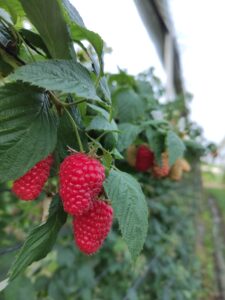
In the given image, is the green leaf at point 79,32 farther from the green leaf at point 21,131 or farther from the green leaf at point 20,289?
the green leaf at point 20,289

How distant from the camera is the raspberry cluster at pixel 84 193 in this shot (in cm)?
47

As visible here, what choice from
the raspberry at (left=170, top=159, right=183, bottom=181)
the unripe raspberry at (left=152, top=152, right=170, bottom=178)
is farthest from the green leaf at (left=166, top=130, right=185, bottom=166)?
the raspberry at (left=170, top=159, right=183, bottom=181)

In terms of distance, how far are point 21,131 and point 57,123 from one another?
0.06m

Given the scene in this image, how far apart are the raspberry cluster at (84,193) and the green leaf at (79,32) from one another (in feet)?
0.39

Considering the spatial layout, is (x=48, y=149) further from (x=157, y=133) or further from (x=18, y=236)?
(x=18, y=236)

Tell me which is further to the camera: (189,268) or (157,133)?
(189,268)

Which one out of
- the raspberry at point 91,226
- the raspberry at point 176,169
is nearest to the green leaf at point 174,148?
the raspberry at point 176,169

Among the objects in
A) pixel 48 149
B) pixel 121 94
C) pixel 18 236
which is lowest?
pixel 18 236

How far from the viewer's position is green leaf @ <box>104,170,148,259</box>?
0.50 metres

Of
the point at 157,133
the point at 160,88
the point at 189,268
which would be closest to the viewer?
the point at 157,133

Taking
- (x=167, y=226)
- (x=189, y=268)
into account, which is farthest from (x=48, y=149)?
(x=189, y=268)

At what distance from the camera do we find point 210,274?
4473 mm

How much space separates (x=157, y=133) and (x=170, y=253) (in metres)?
1.73

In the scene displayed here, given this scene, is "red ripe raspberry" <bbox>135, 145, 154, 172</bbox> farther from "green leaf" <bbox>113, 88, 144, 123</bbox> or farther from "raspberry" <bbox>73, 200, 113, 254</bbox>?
"raspberry" <bbox>73, 200, 113, 254</bbox>
